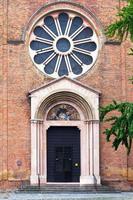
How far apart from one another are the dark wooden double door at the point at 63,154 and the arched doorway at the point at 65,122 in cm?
5

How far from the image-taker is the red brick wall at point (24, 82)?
93.8 ft

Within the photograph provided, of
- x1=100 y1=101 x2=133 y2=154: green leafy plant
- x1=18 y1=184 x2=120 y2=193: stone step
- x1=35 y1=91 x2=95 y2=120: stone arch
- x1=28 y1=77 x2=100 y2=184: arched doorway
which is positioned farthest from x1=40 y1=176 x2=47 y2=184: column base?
x1=100 y1=101 x2=133 y2=154: green leafy plant

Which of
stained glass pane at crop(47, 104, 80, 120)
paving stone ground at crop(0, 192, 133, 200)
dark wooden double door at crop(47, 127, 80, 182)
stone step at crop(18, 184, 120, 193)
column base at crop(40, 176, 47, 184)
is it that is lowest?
paving stone ground at crop(0, 192, 133, 200)

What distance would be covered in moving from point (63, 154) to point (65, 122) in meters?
1.62

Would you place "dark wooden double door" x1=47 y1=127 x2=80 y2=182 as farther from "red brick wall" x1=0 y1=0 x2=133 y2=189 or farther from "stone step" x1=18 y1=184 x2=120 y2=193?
"red brick wall" x1=0 y1=0 x2=133 y2=189

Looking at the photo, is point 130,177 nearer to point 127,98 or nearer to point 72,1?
point 127,98

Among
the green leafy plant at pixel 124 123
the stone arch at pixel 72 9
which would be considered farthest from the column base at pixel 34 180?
the green leafy plant at pixel 124 123

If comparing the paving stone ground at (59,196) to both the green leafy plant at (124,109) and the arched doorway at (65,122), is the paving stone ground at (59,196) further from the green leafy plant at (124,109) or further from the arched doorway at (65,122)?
the green leafy plant at (124,109)

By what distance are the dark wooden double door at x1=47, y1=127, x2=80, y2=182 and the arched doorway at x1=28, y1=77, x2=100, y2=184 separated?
0.05 metres

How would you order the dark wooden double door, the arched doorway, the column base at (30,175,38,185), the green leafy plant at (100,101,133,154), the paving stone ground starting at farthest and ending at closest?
the dark wooden double door → the arched doorway → the column base at (30,175,38,185) → the paving stone ground → the green leafy plant at (100,101,133,154)

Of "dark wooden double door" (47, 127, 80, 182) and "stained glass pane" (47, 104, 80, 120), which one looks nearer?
"dark wooden double door" (47, 127, 80, 182)

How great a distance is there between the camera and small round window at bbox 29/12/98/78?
29812 millimetres

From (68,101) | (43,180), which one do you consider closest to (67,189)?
(43,180)

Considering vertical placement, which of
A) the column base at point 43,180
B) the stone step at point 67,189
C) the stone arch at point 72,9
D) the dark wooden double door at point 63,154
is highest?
the stone arch at point 72,9
